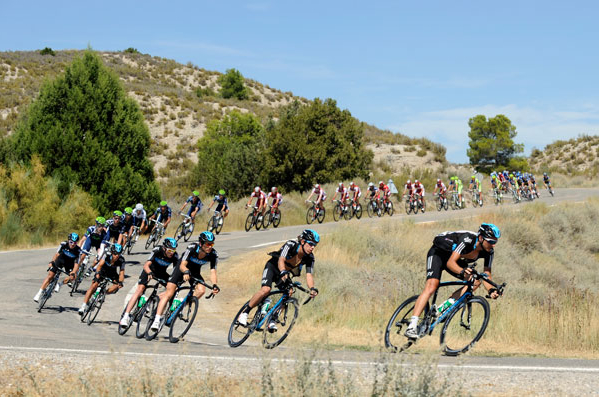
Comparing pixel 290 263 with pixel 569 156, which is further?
pixel 569 156

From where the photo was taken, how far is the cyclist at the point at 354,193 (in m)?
33.3

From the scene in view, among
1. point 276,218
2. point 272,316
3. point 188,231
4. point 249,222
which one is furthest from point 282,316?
point 276,218

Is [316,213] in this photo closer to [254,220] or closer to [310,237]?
[254,220]

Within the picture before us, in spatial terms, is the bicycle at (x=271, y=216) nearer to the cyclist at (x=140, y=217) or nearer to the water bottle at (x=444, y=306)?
the cyclist at (x=140, y=217)

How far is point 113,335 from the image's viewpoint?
12406 millimetres

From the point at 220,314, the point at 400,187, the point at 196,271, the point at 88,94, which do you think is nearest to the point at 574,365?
the point at 196,271

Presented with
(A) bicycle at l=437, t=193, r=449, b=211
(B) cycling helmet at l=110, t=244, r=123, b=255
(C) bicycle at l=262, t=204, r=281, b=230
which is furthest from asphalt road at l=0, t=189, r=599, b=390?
(A) bicycle at l=437, t=193, r=449, b=211

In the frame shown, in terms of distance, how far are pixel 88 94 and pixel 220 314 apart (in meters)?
18.8

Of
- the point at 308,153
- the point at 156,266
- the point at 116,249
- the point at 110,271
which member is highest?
the point at 308,153

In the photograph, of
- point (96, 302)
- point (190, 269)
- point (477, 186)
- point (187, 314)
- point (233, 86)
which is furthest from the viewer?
point (233, 86)

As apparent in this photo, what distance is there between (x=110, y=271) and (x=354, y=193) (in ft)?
69.7

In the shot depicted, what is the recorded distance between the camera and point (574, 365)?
877 cm

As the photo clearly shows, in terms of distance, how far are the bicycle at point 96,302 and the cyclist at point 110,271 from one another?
0.07 meters

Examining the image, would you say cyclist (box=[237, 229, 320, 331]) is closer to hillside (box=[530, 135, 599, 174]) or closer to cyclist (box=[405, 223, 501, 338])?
cyclist (box=[405, 223, 501, 338])
